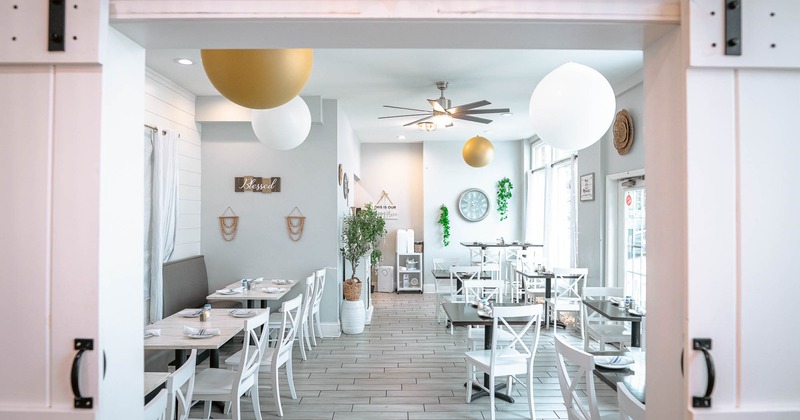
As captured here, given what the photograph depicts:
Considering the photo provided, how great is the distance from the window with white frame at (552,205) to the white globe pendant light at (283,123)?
4414 mm

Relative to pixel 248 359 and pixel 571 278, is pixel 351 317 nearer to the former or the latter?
pixel 248 359

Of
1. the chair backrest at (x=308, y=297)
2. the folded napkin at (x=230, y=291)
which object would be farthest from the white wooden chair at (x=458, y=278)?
the folded napkin at (x=230, y=291)

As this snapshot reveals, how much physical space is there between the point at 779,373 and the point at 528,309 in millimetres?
2121

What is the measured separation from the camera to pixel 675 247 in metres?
1.32

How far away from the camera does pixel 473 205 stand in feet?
30.0

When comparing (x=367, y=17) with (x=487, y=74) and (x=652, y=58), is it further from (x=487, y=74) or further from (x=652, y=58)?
(x=487, y=74)

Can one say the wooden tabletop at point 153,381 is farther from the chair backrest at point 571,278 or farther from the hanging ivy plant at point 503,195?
the hanging ivy plant at point 503,195

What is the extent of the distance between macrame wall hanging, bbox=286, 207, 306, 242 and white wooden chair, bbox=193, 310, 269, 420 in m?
2.53

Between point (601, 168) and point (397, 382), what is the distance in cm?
344

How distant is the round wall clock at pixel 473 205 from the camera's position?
30.0ft

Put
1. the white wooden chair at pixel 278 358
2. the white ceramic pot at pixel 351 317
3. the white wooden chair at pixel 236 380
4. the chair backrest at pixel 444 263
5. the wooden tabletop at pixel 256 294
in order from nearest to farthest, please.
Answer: the white wooden chair at pixel 236 380
the white wooden chair at pixel 278 358
the wooden tabletop at pixel 256 294
the white ceramic pot at pixel 351 317
the chair backrest at pixel 444 263

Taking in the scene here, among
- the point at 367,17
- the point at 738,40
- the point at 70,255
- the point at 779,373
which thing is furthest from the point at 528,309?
the point at 70,255

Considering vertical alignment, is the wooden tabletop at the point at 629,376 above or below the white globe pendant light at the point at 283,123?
below

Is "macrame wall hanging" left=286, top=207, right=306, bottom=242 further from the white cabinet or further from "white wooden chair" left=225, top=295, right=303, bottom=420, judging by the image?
the white cabinet
